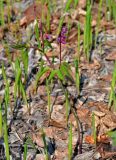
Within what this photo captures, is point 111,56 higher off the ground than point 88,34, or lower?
lower

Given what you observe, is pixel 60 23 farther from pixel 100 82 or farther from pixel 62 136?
pixel 62 136

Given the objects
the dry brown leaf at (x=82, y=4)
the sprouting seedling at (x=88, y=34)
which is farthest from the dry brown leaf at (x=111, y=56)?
the dry brown leaf at (x=82, y=4)

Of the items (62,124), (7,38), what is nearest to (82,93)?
(62,124)

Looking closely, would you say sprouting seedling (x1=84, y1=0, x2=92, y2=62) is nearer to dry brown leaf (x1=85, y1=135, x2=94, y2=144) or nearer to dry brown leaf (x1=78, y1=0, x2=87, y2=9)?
dry brown leaf (x1=78, y1=0, x2=87, y2=9)

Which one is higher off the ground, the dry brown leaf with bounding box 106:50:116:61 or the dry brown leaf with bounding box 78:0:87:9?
the dry brown leaf with bounding box 78:0:87:9

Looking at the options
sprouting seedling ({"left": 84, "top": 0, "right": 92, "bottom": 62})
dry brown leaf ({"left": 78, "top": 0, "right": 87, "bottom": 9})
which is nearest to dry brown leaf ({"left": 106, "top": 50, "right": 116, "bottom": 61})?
sprouting seedling ({"left": 84, "top": 0, "right": 92, "bottom": 62})

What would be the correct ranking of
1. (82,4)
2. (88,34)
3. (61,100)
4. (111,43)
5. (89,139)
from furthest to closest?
(82,4)
(111,43)
(88,34)
(61,100)
(89,139)

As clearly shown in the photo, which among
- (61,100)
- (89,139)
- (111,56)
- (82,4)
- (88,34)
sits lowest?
(89,139)

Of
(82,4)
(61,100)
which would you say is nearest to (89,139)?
(61,100)

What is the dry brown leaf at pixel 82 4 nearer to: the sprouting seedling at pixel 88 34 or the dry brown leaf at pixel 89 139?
the sprouting seedling at pixel 88 34

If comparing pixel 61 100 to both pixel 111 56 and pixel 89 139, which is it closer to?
pixel 89 139

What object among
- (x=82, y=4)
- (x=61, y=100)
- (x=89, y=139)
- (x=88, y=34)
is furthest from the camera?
(x=82, y=4)
